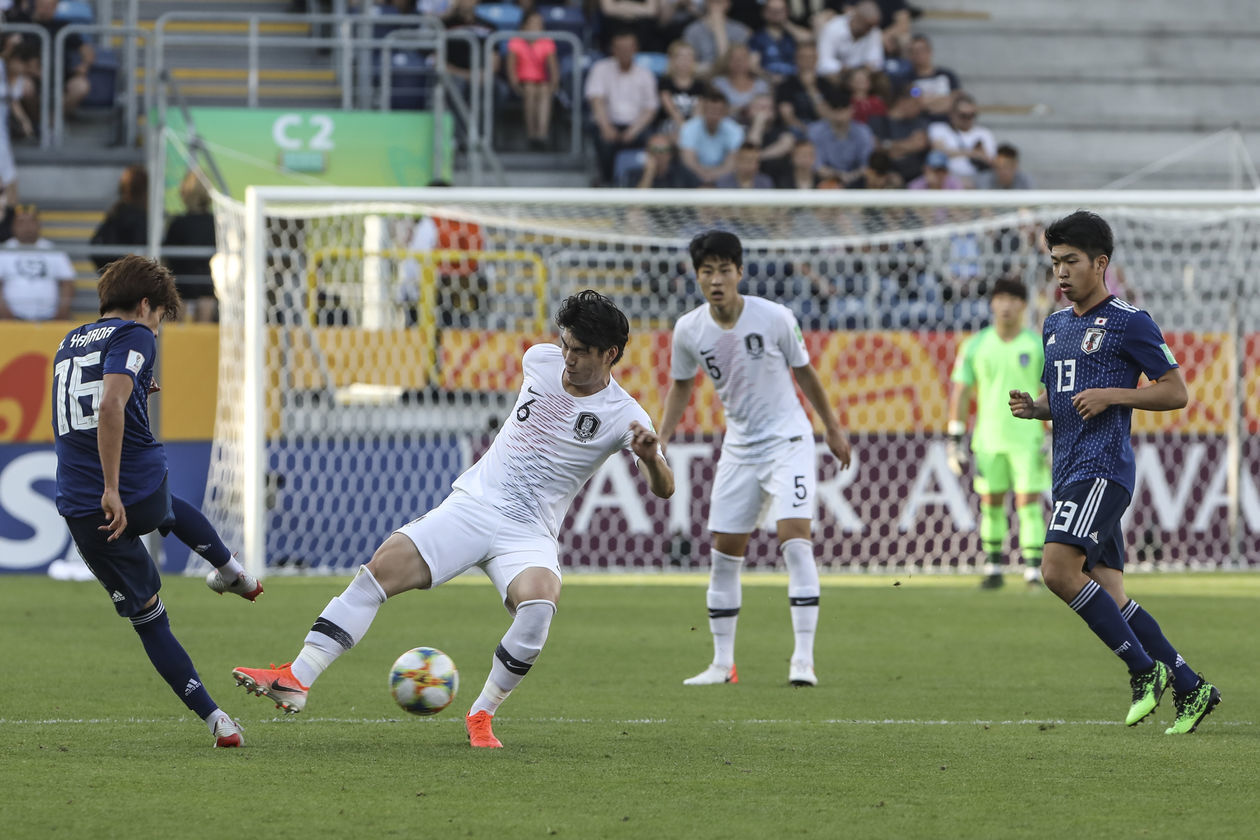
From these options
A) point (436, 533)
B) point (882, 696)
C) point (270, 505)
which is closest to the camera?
point (436, 533)

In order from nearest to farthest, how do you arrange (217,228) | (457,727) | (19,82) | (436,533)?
1. (436,533)
2. (457,727)
3. (217,228)
4. (19,82)

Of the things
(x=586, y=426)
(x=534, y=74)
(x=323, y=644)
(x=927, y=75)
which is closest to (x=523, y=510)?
(x=586, y=426)

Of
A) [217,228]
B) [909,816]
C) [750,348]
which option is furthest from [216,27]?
[909,816]

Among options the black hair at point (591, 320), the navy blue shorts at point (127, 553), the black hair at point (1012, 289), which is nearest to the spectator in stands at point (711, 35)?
the black hair at point (1012, 289)

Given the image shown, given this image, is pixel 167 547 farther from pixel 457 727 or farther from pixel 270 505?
pixel 457 727

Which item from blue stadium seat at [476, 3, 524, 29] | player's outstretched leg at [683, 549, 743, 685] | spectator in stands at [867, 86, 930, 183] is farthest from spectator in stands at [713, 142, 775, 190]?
player's outstretched leg at [683, 549, 743, 685]

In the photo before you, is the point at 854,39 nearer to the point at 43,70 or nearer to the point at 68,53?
the point at 68,53

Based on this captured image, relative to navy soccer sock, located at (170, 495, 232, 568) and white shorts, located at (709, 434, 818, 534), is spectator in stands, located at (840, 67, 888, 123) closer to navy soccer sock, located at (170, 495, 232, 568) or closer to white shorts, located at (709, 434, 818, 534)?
white shorts, located at (709, 434, 818, 534)

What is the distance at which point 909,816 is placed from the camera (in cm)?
527

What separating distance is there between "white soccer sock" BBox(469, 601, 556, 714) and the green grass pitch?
0.27m

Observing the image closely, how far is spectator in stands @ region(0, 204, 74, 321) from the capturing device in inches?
605

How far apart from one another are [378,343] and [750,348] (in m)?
7.03

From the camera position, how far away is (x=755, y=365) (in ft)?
29.0

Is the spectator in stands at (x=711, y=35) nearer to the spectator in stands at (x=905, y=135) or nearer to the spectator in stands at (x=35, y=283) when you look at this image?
the spectator in stands at (x=905, y=135)
